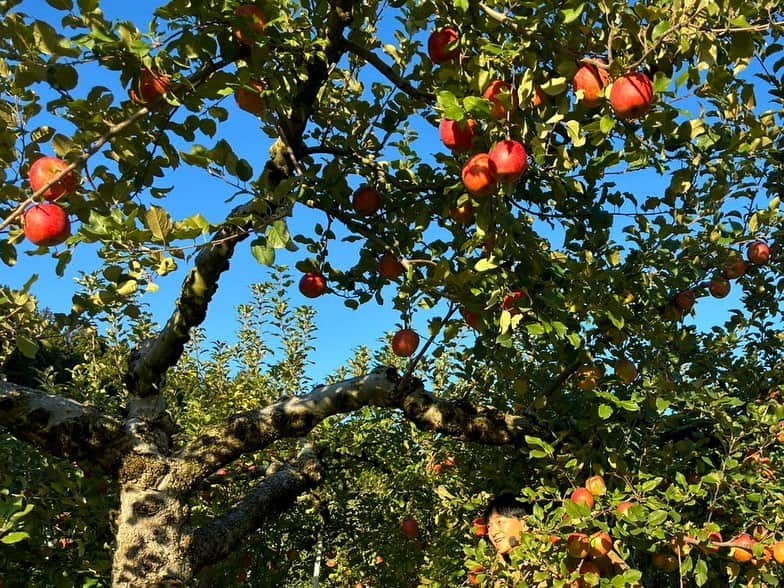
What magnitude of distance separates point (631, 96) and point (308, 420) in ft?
8.02

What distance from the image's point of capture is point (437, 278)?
2381mm

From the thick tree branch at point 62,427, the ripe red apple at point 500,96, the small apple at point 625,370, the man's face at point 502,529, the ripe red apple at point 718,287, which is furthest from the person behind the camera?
the ripe red apple at point 718,287

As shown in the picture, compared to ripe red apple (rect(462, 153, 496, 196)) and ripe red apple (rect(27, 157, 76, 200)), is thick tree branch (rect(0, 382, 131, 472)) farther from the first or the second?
ripe red apple (rect(462, 153, 496, 196))

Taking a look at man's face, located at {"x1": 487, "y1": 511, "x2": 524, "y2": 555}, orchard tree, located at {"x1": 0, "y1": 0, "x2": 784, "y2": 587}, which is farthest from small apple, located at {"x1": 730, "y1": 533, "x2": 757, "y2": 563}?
man's face, located at {"x1": 487, "y1": 511, "x2": 524, "y2": 555}

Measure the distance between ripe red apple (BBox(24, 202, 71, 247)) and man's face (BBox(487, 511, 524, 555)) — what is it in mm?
2662

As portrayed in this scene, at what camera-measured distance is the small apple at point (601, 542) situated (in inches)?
113

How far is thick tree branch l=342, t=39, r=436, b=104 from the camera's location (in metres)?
2.87

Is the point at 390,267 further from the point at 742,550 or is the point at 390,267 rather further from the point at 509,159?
the point at 742,550

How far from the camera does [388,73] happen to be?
300 centimetres

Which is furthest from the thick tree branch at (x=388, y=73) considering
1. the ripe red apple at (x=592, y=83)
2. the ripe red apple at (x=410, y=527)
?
the ripe red apple at (x=410, y=527)

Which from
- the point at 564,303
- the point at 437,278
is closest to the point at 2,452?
the point at 437,278

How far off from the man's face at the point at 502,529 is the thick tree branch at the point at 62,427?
2130 millimetres

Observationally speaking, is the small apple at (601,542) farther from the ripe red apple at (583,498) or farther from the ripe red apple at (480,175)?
the ripe red apple at (480,175)

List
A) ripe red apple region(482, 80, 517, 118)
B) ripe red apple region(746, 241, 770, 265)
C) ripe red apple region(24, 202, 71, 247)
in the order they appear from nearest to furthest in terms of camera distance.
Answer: ripe red apple region(482, 80, 517, 118)
ripe red apple region(24, 202, 71, 247)
ripe red apple region(746, 241, 770, 265)
